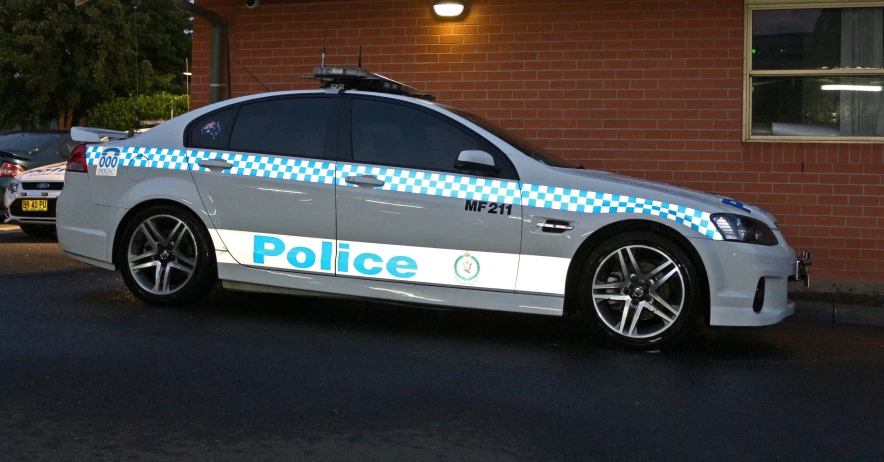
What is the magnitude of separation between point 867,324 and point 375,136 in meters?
3.84

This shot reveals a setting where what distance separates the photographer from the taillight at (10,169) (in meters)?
14.4

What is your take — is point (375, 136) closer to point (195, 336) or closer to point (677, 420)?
point (195, 336)

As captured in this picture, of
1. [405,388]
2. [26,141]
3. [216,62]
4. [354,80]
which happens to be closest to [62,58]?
[26,141]

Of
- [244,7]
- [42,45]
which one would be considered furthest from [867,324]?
[42,45]

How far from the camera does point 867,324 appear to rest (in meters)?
7.84

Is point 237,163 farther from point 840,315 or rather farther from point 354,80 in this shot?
point 840,315

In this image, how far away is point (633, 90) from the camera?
9805 mm

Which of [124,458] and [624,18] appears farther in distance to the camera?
[624,18]

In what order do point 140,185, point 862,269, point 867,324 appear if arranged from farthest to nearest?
point 862,269 < point 867,324 < point 140,185

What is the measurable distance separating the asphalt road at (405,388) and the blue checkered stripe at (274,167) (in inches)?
36.9

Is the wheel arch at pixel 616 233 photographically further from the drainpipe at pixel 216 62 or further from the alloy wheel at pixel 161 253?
the drainpipe at pixel 216 62

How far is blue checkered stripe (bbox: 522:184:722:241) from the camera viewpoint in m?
6.19

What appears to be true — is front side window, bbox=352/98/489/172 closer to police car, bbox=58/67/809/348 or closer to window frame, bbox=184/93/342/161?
police car, bbox=58/67/809/348

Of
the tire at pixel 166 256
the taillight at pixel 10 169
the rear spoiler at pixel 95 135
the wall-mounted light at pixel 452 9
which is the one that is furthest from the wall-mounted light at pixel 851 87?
the taillight at pixel 10 169
